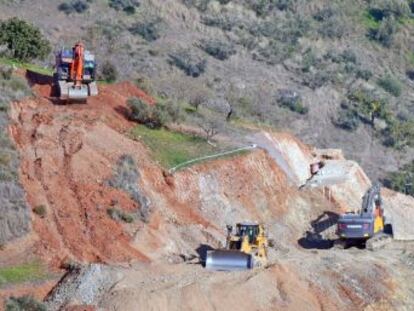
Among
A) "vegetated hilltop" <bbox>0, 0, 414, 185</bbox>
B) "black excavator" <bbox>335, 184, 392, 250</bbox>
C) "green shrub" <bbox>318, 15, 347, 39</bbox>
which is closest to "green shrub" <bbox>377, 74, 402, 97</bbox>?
"vegetated hilltop" <bbox>0, 0, 414, 185</bbox>

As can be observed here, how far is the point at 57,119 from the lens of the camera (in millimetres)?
49000

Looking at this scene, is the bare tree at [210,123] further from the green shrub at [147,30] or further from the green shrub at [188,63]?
the green shrub at [147,30]

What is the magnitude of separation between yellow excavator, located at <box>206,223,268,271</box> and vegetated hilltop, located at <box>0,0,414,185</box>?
20822 mm

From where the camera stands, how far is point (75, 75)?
5172 cm

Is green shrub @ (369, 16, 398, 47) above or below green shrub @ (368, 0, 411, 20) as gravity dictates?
below

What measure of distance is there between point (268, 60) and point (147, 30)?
A: 35.8 feet

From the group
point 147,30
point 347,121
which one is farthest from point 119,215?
point 147,30

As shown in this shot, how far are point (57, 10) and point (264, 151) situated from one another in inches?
1306

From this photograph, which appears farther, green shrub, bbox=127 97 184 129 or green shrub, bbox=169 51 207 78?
green shrub, bbox=169 51 207 78

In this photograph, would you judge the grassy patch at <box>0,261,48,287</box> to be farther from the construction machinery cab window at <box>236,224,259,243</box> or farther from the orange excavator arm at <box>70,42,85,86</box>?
the orange excavator arm at <box>70,42,85,86</box>

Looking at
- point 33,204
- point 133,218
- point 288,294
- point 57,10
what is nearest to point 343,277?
point 288,294

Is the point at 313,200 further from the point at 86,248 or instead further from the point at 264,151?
the point at 86,248

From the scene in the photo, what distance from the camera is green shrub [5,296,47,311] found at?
3578cm

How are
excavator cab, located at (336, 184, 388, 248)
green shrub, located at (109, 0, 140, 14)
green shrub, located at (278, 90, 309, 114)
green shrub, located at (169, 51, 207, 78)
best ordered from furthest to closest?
green shrub, located at (109, 0, 140, 14) < green shrub, located at (278, 90, 309, 114) < green shrub, located at (169, 51, 207, 78) < excavator cab, located at (336, 184, 388, 248)
